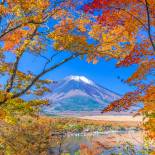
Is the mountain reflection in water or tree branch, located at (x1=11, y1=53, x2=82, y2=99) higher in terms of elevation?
tree branch, located at (x1=11, y1=53, x2=82, y2=99)

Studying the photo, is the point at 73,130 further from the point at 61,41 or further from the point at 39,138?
the point at 61,41

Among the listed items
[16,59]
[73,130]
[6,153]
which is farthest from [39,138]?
[73,130]

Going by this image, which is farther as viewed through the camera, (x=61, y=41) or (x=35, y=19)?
(x=61, y=41)

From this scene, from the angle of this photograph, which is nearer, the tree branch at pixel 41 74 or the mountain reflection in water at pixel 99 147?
the tree branch at pixel 41 74

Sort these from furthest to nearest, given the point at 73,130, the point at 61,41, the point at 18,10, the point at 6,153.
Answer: the point at 73,130 < the point at 6,153 < the point at 61,41 < the point at 18,10

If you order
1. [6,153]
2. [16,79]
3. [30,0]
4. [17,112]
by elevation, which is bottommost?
[6,153]

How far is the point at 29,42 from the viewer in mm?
19672

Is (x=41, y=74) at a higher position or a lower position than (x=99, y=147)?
higher

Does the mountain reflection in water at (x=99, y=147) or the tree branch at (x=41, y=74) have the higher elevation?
the tree branch at (x=41, y=74)

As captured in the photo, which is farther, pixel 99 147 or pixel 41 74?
pixel 99 147

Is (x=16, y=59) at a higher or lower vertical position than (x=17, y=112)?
higher

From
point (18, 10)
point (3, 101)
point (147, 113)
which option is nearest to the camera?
point (18, 10)

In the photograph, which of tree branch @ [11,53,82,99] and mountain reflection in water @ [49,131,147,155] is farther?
mountain reflection in water @ [49,131,147,155]

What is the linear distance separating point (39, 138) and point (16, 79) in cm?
985
